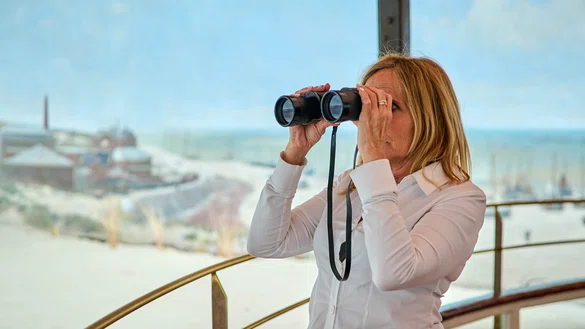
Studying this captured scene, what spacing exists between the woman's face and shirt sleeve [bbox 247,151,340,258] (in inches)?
7.8

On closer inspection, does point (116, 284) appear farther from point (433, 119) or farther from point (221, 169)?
point (433, 119)

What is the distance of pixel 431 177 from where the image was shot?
1062 mm

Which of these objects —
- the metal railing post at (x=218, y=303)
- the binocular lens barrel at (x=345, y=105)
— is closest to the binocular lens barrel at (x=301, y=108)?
the binocular lens barrel at (x=345, y=105)

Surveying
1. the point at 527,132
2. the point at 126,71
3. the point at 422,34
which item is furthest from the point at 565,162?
the point at 126,71

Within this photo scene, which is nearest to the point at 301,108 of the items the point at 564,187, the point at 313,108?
the point at 313,108

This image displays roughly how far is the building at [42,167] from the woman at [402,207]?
685 centimetres

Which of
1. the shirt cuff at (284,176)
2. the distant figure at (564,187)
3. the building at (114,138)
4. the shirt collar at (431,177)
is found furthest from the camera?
the building at (114,138)

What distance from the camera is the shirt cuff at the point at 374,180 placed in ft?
3.17

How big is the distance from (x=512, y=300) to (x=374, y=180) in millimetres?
1913

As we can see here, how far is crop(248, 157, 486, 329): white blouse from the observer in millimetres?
942

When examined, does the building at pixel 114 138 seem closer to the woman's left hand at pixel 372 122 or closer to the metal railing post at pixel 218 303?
the metal railing post at pixel 218 303

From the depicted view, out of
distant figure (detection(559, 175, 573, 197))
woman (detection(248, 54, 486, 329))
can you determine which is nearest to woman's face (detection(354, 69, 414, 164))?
woman (detection(248, 54, 486, 329))

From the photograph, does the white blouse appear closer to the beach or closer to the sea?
the beach

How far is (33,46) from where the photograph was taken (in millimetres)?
7703
